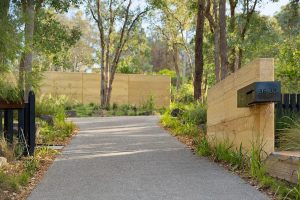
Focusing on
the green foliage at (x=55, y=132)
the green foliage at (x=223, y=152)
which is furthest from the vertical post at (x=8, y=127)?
the green foliage at (x=223, y=152)

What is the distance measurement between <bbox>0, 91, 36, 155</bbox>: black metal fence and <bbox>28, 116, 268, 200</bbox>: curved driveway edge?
71 centimetres

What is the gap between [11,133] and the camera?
31.7 feet

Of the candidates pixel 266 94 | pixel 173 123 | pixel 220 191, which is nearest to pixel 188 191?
pixel 220 191

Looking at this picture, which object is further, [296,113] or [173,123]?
[173,123]

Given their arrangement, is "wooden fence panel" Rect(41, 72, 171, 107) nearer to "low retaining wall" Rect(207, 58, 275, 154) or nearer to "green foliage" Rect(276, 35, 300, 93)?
"green foliage" Rect(276, 35, 300, 93)

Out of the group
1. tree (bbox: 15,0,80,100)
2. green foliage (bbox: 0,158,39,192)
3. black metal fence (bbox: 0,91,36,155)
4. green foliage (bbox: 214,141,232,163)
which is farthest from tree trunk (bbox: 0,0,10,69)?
green foliage (bbox: 214,141,232,163)

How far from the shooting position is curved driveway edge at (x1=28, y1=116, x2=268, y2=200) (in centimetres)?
649

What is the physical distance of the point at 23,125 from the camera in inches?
390

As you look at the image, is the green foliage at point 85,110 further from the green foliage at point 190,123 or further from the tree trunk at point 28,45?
the tree trunk at point 28,45

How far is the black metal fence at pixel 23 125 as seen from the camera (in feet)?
31.6

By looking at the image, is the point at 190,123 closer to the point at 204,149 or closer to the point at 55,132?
the point at 55,132

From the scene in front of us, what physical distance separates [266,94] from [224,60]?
27.7 feet

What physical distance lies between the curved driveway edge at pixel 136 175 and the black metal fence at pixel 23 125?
710mm

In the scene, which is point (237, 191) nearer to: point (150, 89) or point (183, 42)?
point (150, 89)
